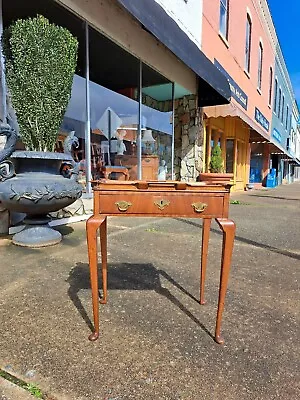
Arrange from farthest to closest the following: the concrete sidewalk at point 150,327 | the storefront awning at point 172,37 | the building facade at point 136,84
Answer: the building facade at point 136,84
the storefront awning at point 172,37
the concrete sidewalk at point 150,327

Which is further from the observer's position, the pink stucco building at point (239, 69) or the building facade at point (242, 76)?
the building facade at point (242, 76)

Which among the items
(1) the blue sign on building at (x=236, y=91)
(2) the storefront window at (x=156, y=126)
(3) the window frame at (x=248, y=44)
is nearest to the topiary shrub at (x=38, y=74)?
(2) the storefront window at (x=156, y=126)

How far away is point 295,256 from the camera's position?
2.88m

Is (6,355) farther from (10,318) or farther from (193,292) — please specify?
(193,292)

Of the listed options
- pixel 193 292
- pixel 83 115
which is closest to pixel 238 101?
pixel 83 115

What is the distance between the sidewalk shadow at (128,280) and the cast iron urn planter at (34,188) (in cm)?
75

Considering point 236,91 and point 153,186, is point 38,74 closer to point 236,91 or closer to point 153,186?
point 153,186

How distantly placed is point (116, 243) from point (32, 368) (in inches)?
77.4

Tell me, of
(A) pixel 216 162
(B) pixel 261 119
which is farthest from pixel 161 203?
(B) pixel 261 119

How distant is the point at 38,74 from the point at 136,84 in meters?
3.56

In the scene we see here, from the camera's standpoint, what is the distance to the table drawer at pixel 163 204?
135 cm

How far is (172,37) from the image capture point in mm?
4547

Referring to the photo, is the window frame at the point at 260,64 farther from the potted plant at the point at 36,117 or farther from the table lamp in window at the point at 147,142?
the potted plant at the point at 36,117

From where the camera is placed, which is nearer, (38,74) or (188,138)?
(38,74)
